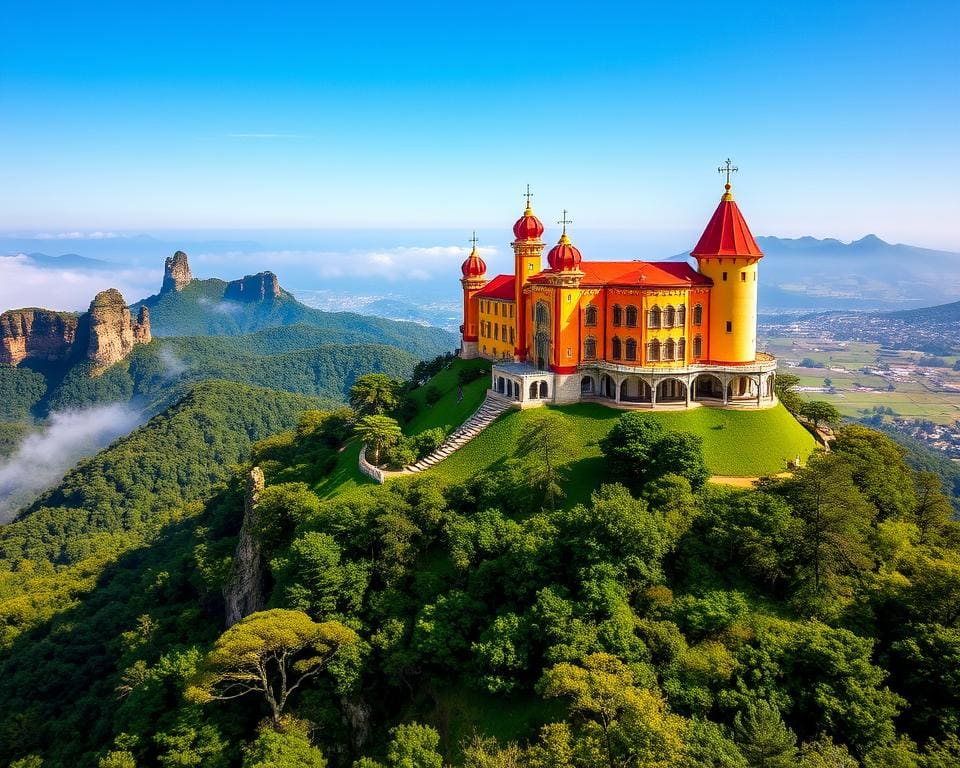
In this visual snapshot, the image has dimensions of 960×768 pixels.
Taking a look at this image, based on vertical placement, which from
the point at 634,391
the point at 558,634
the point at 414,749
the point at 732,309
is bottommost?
the point at 414,749

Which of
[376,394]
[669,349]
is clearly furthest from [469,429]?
[669,349]

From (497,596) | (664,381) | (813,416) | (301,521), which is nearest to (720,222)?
(664,381)

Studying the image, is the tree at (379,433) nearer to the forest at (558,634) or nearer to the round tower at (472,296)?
the forest at (558,634)

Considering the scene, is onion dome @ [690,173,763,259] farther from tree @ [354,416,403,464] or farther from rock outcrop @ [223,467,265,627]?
rock outcrop @ [223,467,265,627]

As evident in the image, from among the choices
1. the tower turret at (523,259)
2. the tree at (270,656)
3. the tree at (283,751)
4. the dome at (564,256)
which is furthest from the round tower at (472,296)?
the tree at (283,751)

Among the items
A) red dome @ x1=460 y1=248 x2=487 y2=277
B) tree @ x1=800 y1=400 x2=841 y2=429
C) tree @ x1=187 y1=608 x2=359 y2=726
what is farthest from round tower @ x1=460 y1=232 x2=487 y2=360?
tree @ x1=187 y1=608 x2=359 y2=726

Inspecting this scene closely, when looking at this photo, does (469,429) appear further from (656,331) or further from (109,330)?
(109,330)
